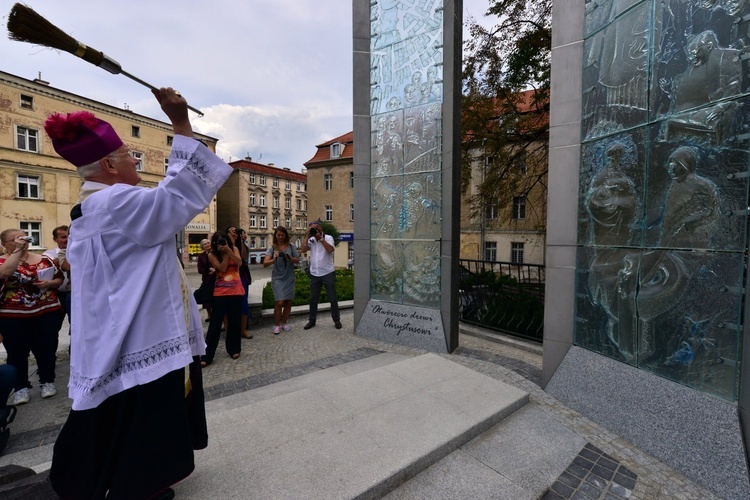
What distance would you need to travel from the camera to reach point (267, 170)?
44250 millimetres

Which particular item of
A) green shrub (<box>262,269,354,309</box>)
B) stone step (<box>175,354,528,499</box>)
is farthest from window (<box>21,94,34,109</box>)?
stone step (<box>175,354,528,499</box>)

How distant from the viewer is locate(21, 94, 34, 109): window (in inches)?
856

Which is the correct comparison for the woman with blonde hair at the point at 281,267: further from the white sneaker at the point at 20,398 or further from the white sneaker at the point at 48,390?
the white sneaker at the point at 20,398

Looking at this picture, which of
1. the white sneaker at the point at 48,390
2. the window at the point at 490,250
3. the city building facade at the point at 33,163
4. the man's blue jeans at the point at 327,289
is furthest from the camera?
the window at the point at 490,250

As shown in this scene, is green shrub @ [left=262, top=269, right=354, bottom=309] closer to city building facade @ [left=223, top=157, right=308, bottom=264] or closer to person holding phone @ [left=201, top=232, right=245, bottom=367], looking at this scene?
person holding phone @ [left=201, top=232, right=245, bottom=367]

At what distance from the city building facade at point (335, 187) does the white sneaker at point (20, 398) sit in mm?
28897

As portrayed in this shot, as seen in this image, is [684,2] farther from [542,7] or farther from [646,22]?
[542,7]

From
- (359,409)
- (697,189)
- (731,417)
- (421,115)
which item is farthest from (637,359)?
(421,115)

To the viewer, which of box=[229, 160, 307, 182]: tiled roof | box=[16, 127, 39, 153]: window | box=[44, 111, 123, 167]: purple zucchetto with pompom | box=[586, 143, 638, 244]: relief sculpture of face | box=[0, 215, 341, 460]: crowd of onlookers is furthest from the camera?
box=[229, 160, 307, 182]: tiled roof

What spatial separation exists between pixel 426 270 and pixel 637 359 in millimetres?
3126

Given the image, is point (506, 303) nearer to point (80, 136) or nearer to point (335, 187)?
point (80, 136)

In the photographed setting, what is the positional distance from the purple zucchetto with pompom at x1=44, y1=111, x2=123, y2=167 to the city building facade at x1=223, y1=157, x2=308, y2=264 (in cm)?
3694

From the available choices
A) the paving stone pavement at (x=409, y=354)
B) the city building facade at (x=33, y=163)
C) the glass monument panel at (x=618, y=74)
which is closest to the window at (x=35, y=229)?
the city building facade at (x=33, y=163)

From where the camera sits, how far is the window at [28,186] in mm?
21984
